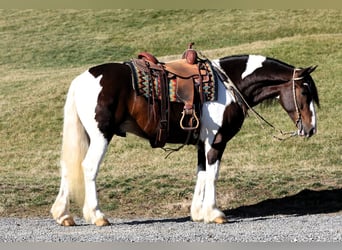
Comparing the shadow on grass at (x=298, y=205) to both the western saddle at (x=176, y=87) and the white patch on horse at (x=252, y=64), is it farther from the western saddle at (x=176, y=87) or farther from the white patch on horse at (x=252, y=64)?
the white patch on horse at (x=252, y=64)

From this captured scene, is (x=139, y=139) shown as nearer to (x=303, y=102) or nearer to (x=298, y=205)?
(x=298, y=205)

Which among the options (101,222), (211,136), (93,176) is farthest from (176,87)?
(101,222)

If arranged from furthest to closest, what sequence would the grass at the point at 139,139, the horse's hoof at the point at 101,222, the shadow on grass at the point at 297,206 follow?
the grass at the point at 139,139
the shadow on grass at the point at 297,206
the horse's hoof at the point at 101,222

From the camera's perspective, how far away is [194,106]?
11039 millimetres

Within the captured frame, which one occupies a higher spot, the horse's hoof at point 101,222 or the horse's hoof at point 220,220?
the horse's hoof at point 101,222

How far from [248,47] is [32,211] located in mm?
20409

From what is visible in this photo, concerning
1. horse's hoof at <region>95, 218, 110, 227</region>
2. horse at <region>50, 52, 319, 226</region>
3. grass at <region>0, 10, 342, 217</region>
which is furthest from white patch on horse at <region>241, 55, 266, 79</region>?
horse's hoof at <region>95, 218, 110, 227</region>

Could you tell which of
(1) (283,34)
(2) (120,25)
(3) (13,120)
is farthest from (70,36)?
(3) (13,120)

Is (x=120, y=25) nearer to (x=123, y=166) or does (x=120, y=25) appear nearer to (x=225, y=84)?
(x=123, y=166)

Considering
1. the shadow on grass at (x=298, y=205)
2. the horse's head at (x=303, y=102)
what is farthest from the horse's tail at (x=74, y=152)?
the horse's head at (x=303, y=102)

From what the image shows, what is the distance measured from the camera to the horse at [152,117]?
1067 cm

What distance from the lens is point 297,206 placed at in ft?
43.4

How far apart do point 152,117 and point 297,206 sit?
11.8 ft

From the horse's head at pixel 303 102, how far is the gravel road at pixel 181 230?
1323 millimetres
